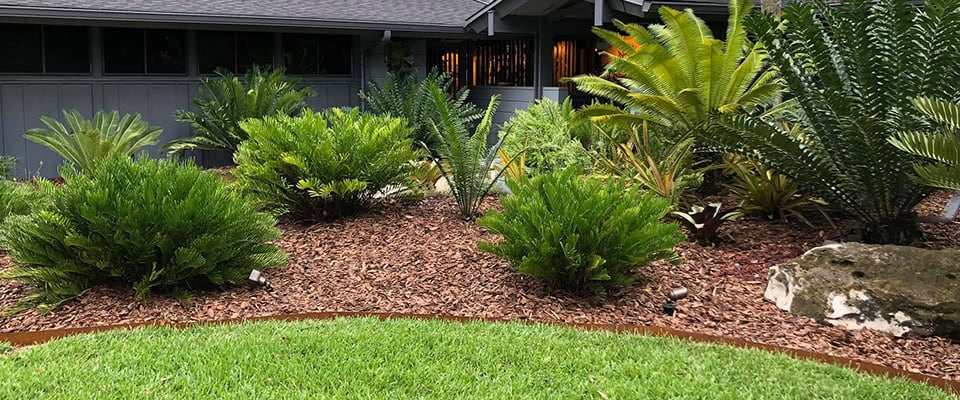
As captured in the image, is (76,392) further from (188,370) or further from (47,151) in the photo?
(47,151)

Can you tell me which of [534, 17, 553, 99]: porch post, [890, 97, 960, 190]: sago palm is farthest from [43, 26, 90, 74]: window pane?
[890, 97, 960, 190]: sago palm

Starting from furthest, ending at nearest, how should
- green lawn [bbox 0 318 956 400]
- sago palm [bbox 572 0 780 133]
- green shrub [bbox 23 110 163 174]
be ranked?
green shrub [bbox 23 110 163 174] → sago palm [bbox 572 0 780 133] → green lawn [bbox 0 318 956 400]

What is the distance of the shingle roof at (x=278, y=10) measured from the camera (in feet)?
34.1

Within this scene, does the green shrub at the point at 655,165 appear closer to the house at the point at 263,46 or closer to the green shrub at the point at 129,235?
the house at the point at 263,46

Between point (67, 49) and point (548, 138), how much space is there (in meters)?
6.90

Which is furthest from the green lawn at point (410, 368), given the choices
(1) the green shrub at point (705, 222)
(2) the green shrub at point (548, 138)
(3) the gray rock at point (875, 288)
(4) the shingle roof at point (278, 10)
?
(4) the shingle roof at point (278, 10)

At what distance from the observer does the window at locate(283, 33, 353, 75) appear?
1330 cm

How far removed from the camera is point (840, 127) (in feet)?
19.3

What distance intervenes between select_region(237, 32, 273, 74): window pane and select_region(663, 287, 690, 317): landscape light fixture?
356 inches

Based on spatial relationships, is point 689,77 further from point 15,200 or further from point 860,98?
point 15,200

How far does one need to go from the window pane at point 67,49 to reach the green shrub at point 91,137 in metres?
0.90

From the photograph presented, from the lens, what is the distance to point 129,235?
5191mm

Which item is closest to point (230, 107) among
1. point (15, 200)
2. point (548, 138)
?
point (15, 200)

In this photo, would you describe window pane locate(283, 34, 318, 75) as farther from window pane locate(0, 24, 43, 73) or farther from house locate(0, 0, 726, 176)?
window pane locate(0, 24, 43, 73)
